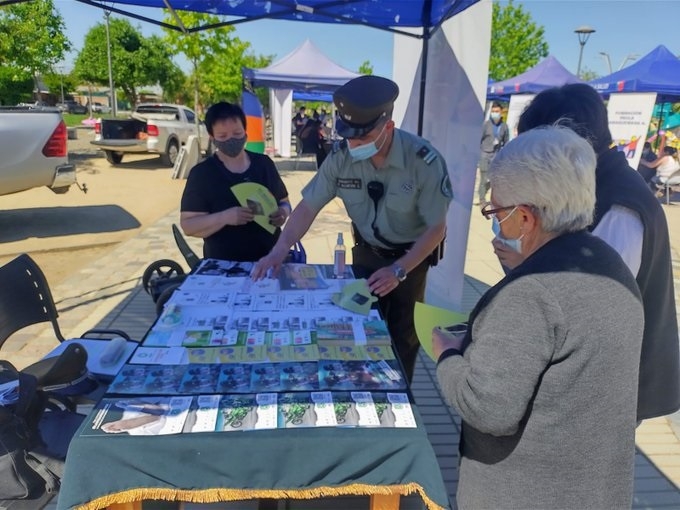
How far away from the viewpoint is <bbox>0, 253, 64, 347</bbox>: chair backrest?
8.13ft

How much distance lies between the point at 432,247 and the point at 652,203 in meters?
1.11

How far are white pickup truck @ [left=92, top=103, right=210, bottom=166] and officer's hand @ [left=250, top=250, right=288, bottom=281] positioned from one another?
1104cm

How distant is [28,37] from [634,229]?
42.6ft

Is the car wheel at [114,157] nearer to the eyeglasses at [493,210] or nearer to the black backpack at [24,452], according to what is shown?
the black backpack at [24,452]

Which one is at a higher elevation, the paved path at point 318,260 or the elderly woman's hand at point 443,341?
the elderly woman's hand at point 443,341

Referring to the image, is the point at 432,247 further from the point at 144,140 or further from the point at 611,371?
the point at 144,140

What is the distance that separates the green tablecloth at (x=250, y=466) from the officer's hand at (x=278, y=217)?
5.61ft

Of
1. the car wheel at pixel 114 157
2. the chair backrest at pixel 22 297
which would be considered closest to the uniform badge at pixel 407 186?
the chair backrest at pixel 22 297

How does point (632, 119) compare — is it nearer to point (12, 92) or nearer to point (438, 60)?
point (438, 60)

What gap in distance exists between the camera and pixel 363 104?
2.24 metres

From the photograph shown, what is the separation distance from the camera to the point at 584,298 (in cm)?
108

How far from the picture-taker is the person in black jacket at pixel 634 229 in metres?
1.49

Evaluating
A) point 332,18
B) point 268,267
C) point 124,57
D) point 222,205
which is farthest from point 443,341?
point 124,57

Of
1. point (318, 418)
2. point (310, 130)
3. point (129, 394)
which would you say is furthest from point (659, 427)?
point (310, 130)
